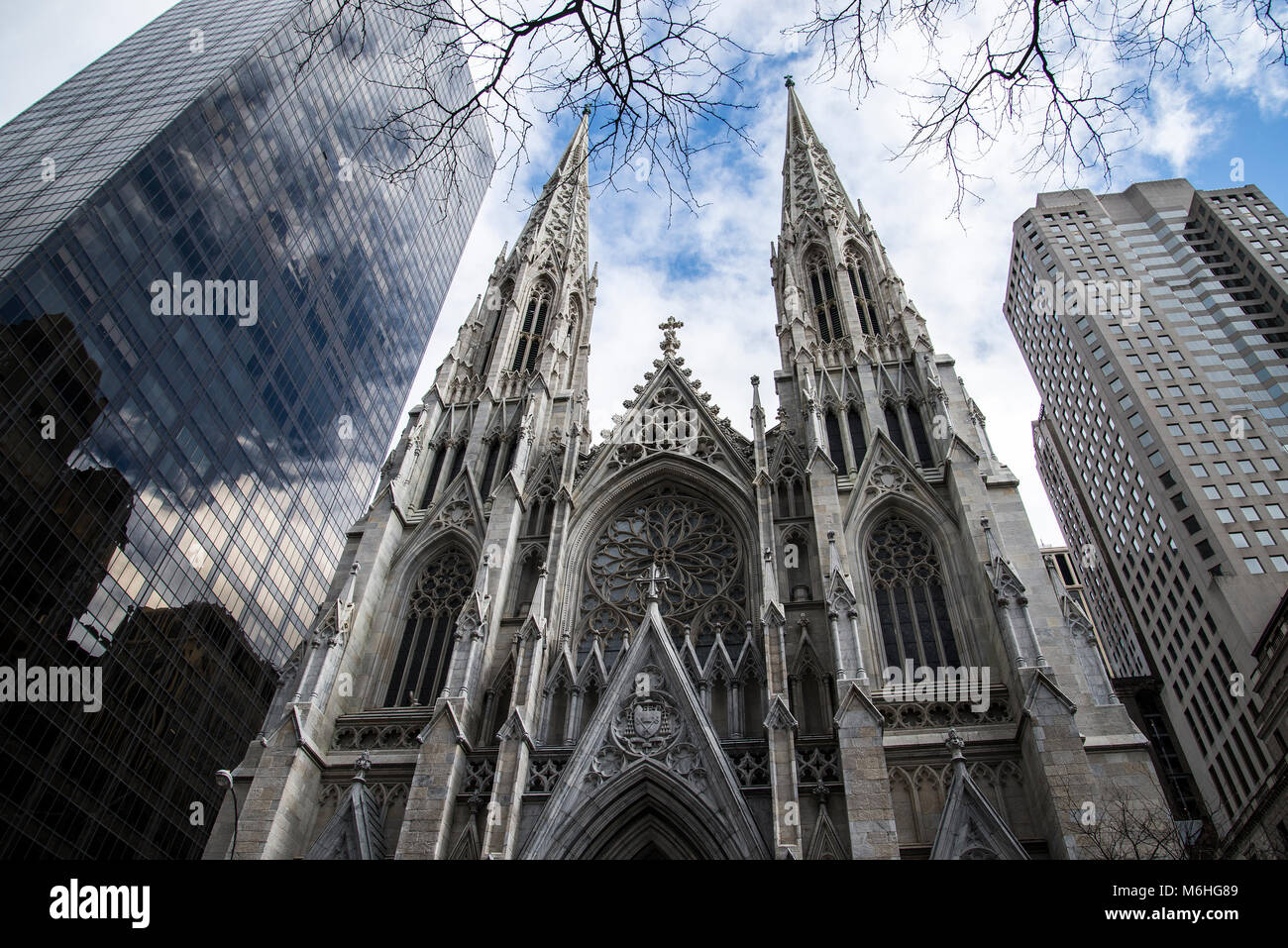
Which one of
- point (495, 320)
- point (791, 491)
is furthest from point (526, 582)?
point (495, 320)

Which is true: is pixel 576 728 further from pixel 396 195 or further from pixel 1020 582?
pixel 396 195

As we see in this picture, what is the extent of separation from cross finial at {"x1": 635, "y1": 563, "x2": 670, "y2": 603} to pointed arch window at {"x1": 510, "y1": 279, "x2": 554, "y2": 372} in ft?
38.9

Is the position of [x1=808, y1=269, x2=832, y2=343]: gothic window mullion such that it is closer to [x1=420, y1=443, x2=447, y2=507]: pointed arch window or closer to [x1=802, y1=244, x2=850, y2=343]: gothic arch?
[x1=802, y1=244, x2=850, y2=343]: gothic arch

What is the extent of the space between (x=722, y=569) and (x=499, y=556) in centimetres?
641

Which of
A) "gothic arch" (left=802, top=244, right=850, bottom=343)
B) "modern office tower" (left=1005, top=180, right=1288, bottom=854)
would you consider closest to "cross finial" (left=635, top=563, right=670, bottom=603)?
"gothic arch" (left=802, top=244, right=850, bottom=343)

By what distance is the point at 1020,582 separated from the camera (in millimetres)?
19234

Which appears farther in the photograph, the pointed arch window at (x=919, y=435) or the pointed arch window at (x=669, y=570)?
the pointed arch window at (x=919, y=435)

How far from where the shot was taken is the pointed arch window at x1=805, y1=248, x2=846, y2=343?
31656mm

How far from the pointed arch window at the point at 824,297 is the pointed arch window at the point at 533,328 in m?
11.1

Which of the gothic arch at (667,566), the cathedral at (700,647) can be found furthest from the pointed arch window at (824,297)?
the gothic arch at (667,566)

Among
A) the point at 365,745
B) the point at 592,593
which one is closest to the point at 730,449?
the point at 592,593

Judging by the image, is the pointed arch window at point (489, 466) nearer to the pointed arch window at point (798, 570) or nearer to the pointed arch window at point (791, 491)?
the pointed arch window at point (791, 491)

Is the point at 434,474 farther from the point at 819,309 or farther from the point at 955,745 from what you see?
the point at 955,745

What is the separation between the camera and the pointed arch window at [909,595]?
20.7 metres
